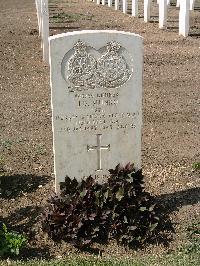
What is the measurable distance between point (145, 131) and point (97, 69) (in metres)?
2.92

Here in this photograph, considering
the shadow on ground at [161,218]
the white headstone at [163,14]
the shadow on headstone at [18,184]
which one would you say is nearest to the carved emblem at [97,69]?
the shadow on ground at [161,218]

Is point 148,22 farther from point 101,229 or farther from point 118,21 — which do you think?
point 101,229

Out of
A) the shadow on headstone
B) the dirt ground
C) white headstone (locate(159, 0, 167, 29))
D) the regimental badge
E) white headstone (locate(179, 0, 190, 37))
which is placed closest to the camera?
the regimental badge

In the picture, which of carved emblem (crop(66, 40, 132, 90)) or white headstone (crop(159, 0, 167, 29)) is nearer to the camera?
carved emblem (crop(66, 40, 132, 90))

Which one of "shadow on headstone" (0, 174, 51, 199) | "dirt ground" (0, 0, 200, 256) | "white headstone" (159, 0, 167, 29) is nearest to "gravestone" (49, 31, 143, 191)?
"dirt ground" (0, 0, 200, 256)

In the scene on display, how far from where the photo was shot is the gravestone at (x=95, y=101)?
14.7ft

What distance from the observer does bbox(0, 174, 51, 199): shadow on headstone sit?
214 inches

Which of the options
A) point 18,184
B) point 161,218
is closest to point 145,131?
point 18,184

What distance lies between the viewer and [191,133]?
23.6ft

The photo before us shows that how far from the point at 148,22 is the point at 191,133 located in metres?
11.6

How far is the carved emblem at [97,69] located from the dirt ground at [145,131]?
137cm

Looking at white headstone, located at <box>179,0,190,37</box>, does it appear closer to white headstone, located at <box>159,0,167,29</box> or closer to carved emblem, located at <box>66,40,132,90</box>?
white headstone, located at <box>159,0,167,29</box>

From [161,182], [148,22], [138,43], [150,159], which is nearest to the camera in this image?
[138,43]

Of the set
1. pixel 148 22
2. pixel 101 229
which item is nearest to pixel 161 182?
pixel 101 229
